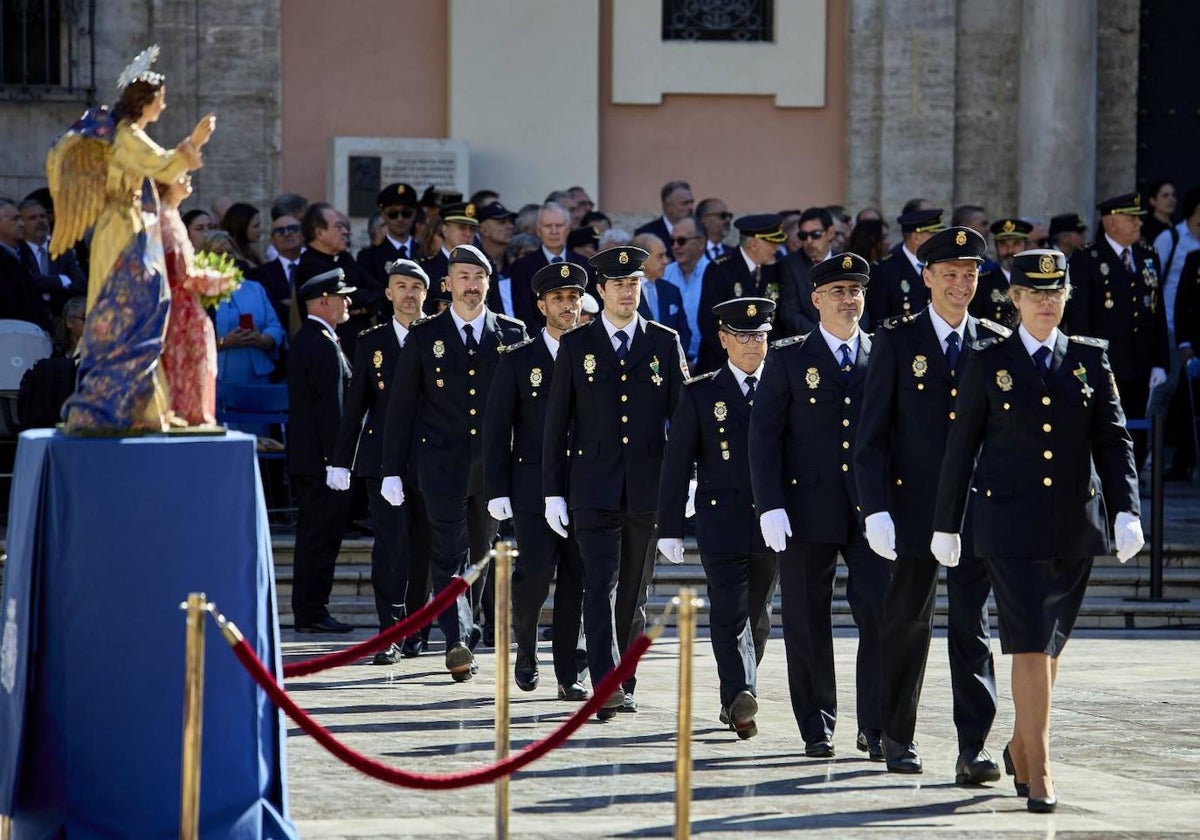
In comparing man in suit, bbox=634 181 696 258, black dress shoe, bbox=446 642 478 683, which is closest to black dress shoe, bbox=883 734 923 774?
black dress shoe, bbox=446 642 478 683

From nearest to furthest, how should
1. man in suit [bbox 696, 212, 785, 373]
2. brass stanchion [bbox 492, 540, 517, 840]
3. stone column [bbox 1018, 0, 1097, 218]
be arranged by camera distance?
brass stanchion [bbox 492, 540, 517, 840], man in suit [bbox 696, 212, 785, 373], stone column [bbox 1018, 0, 1097, 218]

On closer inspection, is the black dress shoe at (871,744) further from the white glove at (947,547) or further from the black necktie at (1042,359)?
the black necktie at (1042,359)

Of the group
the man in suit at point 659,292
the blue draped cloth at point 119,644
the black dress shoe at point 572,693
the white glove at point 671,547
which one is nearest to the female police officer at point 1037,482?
the white glove at point 671,547

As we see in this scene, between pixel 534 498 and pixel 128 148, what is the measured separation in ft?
14.0

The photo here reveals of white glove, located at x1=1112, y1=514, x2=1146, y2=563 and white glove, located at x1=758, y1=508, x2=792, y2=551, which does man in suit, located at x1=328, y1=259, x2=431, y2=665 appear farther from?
white glove, located at x1=1112, y1=514, x2=1146, y2=563

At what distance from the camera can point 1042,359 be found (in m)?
8.69

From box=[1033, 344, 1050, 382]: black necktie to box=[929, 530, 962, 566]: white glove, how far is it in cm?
65

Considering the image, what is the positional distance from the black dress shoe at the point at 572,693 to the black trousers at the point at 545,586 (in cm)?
10

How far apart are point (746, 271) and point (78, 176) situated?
814 cm

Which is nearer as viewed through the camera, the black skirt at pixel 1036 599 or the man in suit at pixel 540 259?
the black skirt at pixel 1036 599

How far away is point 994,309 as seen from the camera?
617 inches

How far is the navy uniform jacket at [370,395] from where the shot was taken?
42.9 feet

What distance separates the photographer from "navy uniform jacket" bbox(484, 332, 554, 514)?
11617 millimetres

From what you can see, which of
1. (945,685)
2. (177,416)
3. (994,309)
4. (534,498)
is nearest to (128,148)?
(177,416)
